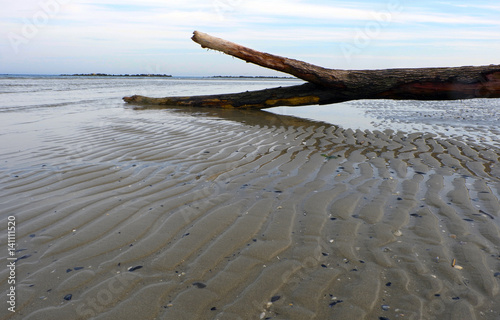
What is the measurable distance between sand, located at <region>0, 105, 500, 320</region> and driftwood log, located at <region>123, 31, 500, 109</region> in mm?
2986

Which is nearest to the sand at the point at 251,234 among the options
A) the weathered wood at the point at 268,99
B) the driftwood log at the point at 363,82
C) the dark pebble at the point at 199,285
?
the dark pebble at the point at 199,285

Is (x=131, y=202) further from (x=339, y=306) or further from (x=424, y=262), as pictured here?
(x=424, y=262)

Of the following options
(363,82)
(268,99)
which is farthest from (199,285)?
(268,99)

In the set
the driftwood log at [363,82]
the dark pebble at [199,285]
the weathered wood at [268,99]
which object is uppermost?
the driftwood log at [363,82]

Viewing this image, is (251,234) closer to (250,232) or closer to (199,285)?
(250,232)

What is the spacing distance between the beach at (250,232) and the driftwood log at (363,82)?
258cm

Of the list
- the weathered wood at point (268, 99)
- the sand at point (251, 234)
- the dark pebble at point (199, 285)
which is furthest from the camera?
the weathered wood at point (268, 99)

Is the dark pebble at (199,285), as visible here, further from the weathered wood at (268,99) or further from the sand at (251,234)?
the weathered wood at (268,99)

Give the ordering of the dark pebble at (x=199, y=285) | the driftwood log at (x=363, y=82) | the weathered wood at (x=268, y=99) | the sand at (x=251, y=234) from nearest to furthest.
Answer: the sand at (x=251, y=234) < the dark pebble at (x=199, y=285) < the driftwood log at (x=363, y=82) < the weathered wood at (x=268, y=99)

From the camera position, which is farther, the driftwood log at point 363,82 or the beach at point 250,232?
the driftwood log at point 363,82

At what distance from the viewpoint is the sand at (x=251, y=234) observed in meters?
1.97

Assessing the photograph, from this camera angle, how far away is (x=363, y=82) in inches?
337

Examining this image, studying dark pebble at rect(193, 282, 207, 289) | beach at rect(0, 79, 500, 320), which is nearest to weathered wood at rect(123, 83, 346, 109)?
beach at rect(0, 79, 500, 320)

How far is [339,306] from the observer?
76.0 inches
